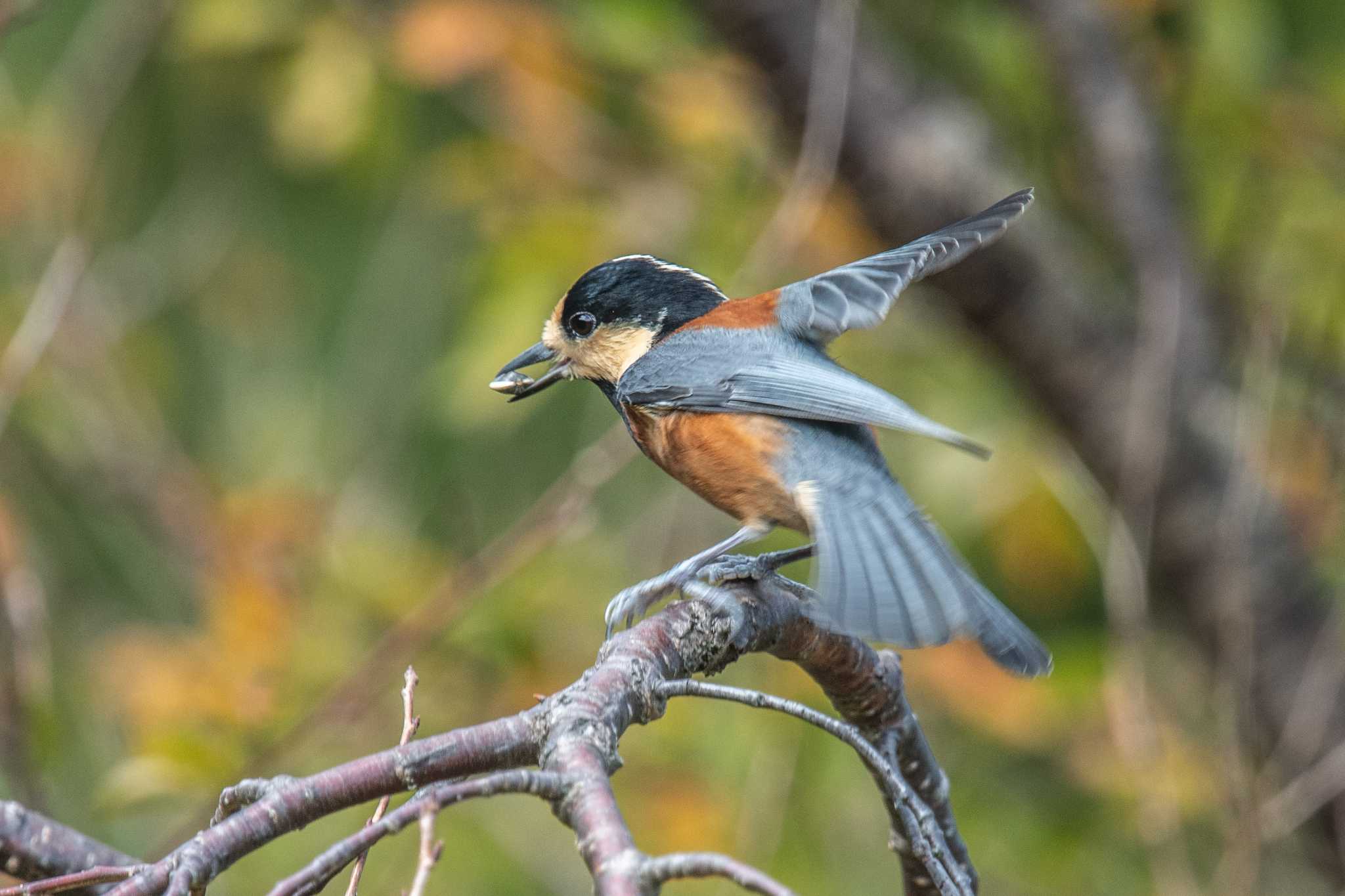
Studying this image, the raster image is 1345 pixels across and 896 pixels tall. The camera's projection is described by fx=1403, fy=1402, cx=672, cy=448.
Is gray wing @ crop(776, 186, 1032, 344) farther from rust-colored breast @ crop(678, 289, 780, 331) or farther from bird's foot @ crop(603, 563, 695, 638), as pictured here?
bird's foot @ crop(603, 563, 695, 638)

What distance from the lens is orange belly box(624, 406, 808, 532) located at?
241cm

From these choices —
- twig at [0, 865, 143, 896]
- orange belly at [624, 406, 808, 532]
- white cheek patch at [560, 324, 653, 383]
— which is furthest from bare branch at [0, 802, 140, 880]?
white cheek patch at [560, 324, 653, 383]

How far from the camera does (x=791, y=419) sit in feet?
8.13

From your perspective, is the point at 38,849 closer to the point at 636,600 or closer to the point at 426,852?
the point at 636,600

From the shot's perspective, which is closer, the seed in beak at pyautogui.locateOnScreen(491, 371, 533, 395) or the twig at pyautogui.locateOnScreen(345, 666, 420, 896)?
the twig at pyautogui.locateOnScreen(345, 666, 420, 896)

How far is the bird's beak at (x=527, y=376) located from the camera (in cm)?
278

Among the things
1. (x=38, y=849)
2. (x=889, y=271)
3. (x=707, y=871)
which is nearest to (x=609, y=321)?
(x=889, y=271)

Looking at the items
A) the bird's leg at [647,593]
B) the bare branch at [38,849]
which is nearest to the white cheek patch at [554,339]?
the bird's leg at [647,593]

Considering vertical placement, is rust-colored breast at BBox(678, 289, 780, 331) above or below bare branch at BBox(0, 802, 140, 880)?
above

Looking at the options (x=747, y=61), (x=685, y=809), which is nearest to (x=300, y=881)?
(x=685, y=809)

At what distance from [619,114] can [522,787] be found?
3.95 metres

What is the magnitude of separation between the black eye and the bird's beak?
0.24 feet

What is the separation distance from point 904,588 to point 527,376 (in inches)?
47.6

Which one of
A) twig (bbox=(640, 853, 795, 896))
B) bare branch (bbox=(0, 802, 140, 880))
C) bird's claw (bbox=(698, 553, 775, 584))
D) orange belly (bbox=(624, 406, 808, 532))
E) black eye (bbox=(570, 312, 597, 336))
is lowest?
twig (bbox=(640, 853, 795, 896))
